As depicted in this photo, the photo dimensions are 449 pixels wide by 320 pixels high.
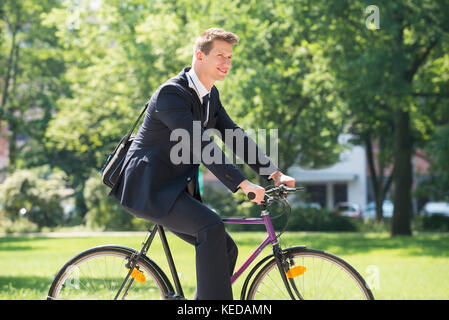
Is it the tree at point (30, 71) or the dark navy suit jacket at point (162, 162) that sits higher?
the tree at point (30, 71)

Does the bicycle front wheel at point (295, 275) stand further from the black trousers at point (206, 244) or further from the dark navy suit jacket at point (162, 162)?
the dark navy suit jacket at point (162, 162)

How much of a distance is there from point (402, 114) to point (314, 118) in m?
3.39

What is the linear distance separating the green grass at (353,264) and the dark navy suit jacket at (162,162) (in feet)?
1.48

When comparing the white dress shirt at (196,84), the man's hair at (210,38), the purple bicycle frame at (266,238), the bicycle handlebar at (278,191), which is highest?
the man's hair at (210,38)

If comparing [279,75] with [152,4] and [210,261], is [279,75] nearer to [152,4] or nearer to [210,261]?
[152,4]

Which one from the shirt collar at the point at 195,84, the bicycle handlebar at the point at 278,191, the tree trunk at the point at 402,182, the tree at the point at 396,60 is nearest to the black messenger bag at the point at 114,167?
the shirt collar at the point at 195,84

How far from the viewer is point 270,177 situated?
3752mm

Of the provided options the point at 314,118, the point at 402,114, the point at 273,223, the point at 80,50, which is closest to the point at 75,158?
the point at 80,50

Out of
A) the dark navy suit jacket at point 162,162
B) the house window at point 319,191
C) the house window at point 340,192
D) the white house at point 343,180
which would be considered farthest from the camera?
the house window at point 319,191

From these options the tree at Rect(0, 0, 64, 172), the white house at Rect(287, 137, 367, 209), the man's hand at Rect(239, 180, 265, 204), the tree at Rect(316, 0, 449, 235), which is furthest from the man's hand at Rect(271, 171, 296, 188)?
the white house at Rect(287, 137, 367, 209)

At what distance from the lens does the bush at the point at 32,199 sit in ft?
81.6

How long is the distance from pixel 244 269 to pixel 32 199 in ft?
75.5

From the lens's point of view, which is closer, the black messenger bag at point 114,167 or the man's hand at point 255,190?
the man's hand at point 255,190

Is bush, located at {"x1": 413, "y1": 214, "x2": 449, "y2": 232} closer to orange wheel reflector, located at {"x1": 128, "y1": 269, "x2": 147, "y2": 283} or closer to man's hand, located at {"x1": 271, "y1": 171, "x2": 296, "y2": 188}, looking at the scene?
man's hand, located at {"x1": 271, "y1": 171, "x2": 296, "y2": 188}
